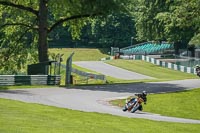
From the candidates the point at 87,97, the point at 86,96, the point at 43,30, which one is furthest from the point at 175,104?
the point at 43,30

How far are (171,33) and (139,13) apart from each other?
8620 millimetres

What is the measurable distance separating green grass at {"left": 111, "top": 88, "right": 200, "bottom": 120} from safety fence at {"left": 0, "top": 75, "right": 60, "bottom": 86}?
927 cm

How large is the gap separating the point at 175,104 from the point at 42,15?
53.3 ft

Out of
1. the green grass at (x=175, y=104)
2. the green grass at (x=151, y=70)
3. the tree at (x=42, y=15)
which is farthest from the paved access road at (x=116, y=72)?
the green grass at (x=175, y=104)

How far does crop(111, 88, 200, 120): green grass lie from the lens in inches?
1016

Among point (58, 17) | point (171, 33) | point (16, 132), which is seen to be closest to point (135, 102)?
point (16, 132)

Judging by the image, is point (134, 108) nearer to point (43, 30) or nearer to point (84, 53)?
point (43, 30)

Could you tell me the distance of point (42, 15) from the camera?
3950cm

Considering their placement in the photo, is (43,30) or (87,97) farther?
(43,30)

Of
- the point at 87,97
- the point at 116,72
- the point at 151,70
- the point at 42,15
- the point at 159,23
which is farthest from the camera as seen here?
the point at 159,23

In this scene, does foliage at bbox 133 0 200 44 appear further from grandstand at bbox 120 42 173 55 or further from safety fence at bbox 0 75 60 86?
safety fence at bbox 0 75 60 86

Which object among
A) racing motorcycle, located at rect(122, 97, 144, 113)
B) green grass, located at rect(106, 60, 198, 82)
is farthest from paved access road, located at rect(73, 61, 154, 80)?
racing motorcycle, located at rect(122, 97, 144, 113)

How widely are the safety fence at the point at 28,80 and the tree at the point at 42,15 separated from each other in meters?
4.17

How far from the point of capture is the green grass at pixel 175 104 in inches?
1016
